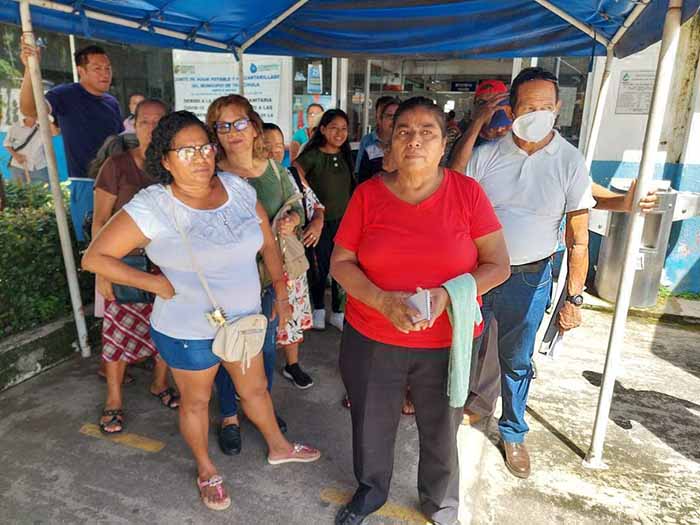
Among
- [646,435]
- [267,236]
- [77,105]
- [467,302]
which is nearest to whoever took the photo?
[467,302]

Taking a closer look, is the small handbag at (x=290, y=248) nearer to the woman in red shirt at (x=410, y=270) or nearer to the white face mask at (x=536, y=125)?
the woman in red shirt at (x=410, y=270)

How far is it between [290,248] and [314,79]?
461cm

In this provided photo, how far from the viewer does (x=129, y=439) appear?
9.51ft

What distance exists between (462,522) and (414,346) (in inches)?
38.6

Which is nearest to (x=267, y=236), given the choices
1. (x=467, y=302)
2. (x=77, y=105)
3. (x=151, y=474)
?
(x=467, y=302)

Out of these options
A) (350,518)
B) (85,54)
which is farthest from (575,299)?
(85,54)

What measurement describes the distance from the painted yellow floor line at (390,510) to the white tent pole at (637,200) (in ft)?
3.49

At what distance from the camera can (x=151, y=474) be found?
261 cm

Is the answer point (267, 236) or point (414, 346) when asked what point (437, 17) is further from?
point (414, 346)

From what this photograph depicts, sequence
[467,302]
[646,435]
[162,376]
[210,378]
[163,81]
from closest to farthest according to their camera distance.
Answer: [467,302]
[210,378]
[646,435]
[162,376]
[163,81]

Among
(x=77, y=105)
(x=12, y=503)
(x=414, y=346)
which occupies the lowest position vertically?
(x=12, y=503)

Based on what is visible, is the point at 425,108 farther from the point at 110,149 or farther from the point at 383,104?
the point at 383,104

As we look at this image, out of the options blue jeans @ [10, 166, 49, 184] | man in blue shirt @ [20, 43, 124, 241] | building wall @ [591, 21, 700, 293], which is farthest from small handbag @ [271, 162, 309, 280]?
blue jeans @ [10, 166, 49, 184]

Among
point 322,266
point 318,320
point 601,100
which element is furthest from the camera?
point 318,320
